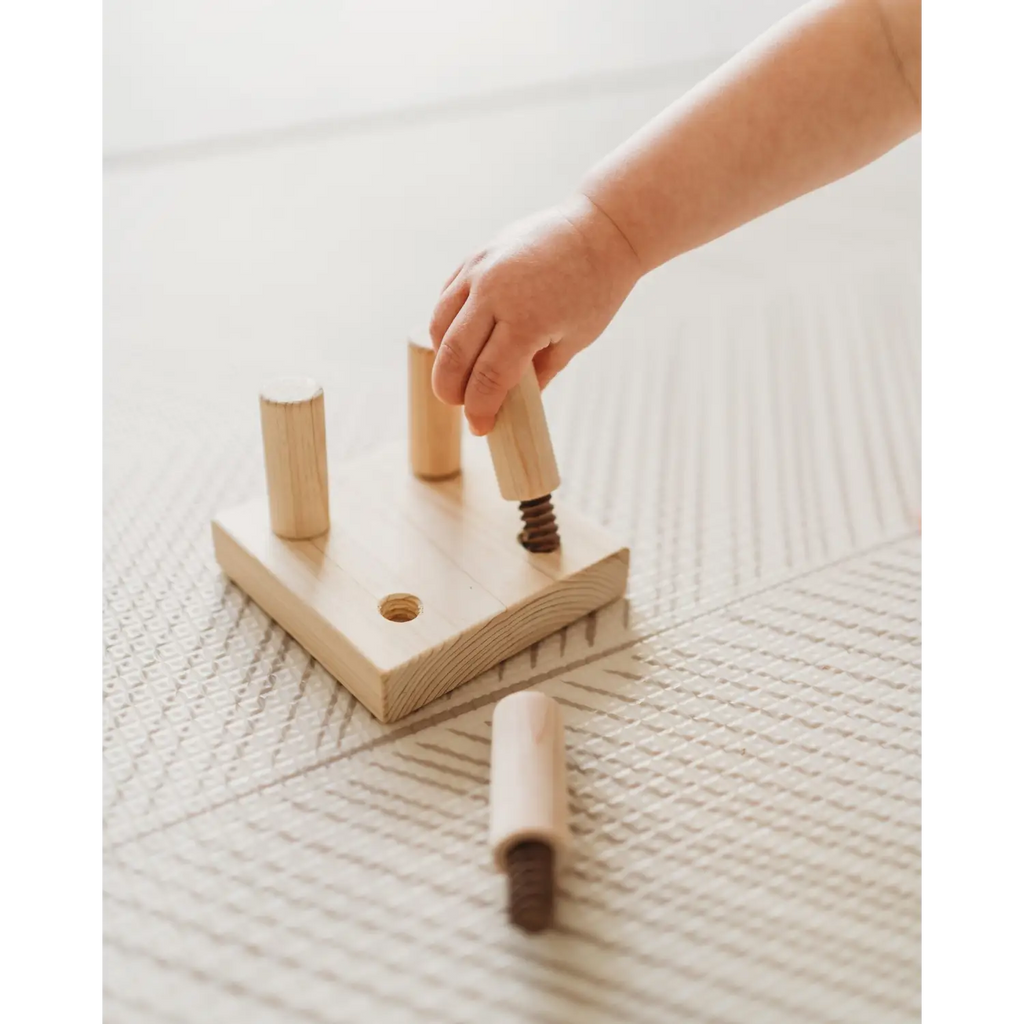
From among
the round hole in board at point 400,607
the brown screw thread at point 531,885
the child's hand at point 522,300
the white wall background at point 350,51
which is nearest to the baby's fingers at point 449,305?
the child's hand at point 522,300

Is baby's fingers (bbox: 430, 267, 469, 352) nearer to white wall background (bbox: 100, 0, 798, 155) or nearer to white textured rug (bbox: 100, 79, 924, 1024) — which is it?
white textured rug (bbox: 100, 79, 924, 1024)

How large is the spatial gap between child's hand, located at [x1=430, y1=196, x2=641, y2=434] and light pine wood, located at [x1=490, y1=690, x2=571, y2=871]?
0.13 m

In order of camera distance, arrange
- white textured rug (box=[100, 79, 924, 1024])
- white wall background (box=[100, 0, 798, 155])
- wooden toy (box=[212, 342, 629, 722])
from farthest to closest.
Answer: white wall background (box=[100, 0, 798, 155]) → wooden toy (box=[212, 342, 629, 722]) → white textured rug (box=[100, 79, 924, 1024])

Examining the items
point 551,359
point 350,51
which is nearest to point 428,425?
point 551,359

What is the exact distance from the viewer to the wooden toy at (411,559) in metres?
0.48

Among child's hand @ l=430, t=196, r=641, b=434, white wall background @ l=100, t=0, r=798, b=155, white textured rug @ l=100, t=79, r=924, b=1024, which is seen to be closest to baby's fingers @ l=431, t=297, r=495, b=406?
child's hand @ l=430, t=196, r=641, b=434

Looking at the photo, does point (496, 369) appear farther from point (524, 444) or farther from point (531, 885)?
point (531, 885)

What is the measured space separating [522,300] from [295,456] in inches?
4.6

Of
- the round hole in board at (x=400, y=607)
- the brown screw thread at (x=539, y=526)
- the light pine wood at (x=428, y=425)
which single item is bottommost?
the round hole in board at (x=400, y=607)

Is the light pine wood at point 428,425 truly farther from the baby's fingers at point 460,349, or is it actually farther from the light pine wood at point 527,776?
the light pine wood at point 527,776

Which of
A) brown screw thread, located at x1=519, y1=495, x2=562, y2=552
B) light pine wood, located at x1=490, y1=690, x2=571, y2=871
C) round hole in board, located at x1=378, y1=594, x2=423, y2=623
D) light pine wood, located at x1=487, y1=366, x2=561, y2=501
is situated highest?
light pine wood, located at x1=487, y1=366, x2=561, y2=501

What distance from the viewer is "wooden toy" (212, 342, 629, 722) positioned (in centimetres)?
48

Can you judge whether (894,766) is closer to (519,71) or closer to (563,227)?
(563,227)

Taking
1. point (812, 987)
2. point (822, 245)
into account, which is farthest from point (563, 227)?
point (822, 245)
